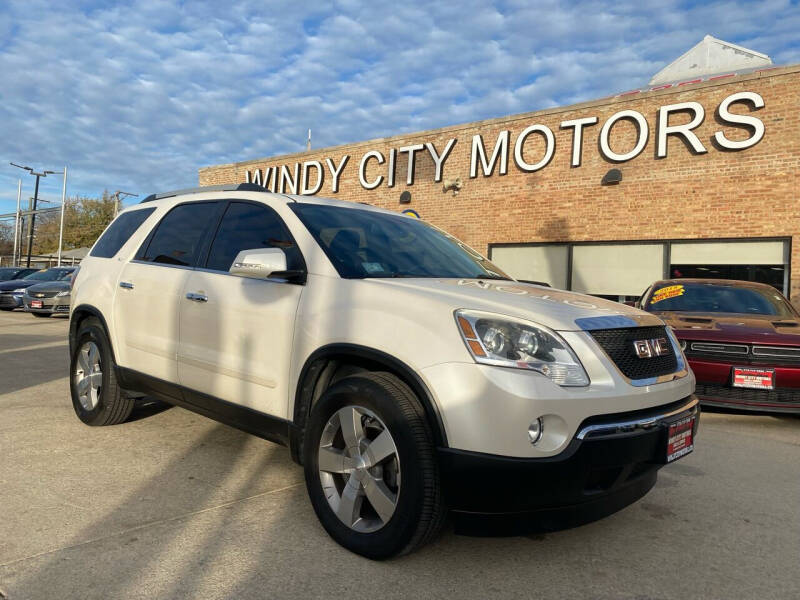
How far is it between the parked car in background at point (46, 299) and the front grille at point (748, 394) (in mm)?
15642

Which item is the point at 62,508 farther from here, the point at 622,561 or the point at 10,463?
the point at 622,561

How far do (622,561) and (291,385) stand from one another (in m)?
1.75

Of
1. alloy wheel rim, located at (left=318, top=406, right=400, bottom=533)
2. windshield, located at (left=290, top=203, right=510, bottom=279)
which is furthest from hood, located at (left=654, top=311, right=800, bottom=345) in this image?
alloy wheel rim, located at (left=318, top=406, right=400, bottom=533)

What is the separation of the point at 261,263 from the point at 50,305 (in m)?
15.5

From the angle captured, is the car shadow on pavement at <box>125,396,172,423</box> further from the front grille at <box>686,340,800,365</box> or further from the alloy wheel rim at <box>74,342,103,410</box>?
the front grille at <box>686,340,800,365</box>

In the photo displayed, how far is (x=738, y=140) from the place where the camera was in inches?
434

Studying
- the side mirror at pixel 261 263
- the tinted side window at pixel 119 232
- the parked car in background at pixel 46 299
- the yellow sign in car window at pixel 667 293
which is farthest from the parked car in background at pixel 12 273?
the side mirror at pixel 261 263

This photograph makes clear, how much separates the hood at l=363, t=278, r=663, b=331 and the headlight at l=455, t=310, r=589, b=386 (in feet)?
0.15

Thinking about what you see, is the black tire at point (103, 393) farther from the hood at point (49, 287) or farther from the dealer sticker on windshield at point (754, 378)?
the hood at point (49, 287)

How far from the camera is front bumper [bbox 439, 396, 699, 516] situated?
2.29m

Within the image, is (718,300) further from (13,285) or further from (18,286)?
(13,285)

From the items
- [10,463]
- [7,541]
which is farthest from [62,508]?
[10,463]

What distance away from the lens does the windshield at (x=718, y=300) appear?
6.77 m

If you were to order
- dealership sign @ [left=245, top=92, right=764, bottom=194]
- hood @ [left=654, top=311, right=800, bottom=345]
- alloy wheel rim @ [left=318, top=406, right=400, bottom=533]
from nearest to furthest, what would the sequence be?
alloy wheel rim @ [left=318, top=406, right=400, bottom=533] → hood @ [left=654, top=311, right=800, bottom=345] → dealership sign @ [left=245, top=92, right=764, bottom=194]
